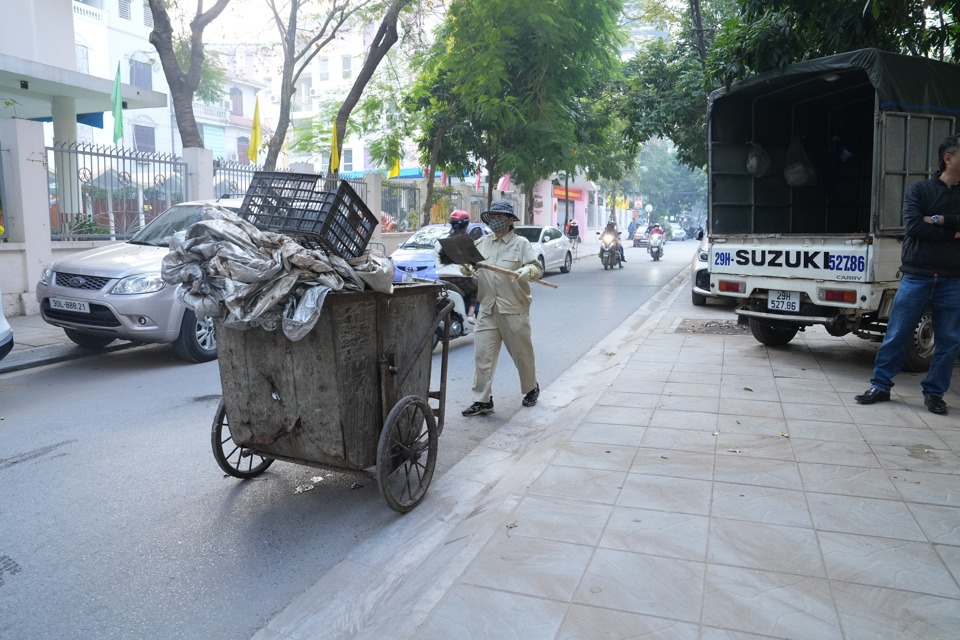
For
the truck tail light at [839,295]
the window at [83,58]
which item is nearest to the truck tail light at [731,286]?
the truck tail light at [839,295]

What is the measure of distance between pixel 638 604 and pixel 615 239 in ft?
71.4

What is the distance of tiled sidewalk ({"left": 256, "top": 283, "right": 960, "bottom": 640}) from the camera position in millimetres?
2834

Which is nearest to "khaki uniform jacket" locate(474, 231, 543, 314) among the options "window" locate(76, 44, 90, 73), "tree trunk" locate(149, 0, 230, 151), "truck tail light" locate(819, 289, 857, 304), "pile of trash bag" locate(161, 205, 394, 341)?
"pile of trash bag" locate(161, 205, 394, 341)

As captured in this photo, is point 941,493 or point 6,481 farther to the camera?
point 6,481

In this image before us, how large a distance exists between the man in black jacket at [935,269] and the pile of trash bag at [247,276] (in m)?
4.24

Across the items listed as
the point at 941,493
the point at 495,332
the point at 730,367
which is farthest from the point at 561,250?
the point at 941,493

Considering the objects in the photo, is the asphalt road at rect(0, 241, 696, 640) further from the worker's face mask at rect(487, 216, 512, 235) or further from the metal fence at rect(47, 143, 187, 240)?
the metal fence at rect(47, 143, 187, 240)

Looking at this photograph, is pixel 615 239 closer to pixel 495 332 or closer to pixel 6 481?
pixel 495 332

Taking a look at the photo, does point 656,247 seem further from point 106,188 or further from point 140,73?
point 140,73

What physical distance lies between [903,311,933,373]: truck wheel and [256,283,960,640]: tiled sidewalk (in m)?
1.15

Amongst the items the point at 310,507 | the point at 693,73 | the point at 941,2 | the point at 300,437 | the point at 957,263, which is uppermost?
the point at 693,73

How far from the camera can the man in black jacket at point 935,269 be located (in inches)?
212

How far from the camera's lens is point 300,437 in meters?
3.90

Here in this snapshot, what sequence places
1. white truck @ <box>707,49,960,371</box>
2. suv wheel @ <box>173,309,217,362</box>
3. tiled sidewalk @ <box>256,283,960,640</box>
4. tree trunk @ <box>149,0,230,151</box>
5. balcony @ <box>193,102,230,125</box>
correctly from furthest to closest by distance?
balcony @ <box>193,102,230,125</box>
tree trunk @ <box>149,0,230,151</box>
suv wheel @ <box>173,309,217,362</box>
white truck @ <box>707,49,960,371</box>
tiled sidewalk @ <box>256,283,960,640</box>
